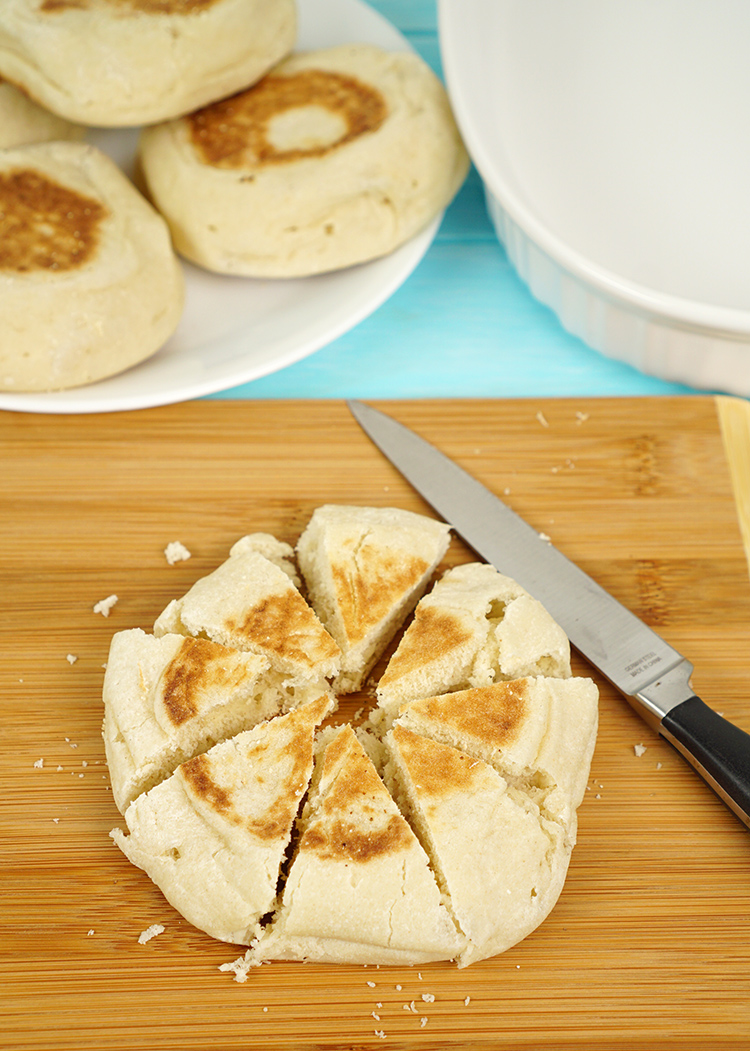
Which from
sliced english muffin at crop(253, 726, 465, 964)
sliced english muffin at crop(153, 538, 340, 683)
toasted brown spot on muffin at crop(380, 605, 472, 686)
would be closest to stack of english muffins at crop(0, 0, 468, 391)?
sliced english muffin at crop(153, 538, 340, 683)

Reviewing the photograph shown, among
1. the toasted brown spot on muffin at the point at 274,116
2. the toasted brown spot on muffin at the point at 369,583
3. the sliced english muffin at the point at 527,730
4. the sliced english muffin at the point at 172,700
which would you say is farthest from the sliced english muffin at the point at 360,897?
the toasted brown spot on muffin at the point at 274,116

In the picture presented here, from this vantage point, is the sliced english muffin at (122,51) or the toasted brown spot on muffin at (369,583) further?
the sliced english muffin at (122,51)

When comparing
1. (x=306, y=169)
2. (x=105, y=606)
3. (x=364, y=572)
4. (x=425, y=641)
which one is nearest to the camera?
(x=425, y=641)

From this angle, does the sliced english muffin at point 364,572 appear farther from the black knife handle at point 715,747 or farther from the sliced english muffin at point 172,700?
the black knife handle at point 715,747

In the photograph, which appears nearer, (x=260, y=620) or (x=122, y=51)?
(x=260, y=620)

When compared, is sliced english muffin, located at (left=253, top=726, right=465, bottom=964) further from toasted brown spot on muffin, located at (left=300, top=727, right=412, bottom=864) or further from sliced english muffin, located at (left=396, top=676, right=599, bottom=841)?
sliced english muffin, located at (left=396, top=676, right=599, bottom=841)

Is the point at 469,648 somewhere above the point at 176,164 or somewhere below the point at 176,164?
below

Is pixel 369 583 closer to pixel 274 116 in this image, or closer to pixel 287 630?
pixel 287 630

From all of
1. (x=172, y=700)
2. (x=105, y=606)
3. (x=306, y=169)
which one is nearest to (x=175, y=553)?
(x=105, y=606)

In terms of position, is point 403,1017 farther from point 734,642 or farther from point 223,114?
point 223,114
